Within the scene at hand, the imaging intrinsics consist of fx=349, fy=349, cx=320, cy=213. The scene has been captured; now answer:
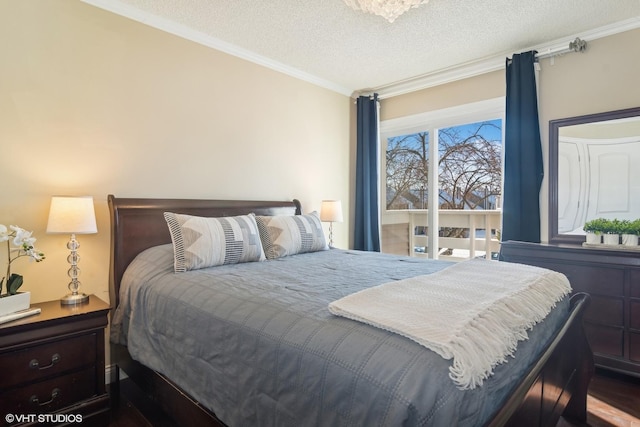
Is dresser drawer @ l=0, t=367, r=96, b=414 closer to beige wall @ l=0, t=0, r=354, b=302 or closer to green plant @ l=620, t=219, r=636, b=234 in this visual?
beige wall @ l=0, t=0, r=354, b=302

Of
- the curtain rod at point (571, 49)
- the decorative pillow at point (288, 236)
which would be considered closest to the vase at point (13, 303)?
the decorative pillow at point (288, 236)

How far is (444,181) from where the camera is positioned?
4020 millimetres

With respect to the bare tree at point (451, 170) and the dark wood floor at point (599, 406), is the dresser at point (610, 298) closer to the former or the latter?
the dark wood floor at point (599, 406)

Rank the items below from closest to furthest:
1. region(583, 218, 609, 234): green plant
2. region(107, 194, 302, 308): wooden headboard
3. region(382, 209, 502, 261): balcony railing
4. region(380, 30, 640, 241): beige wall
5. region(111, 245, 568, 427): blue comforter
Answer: region(111, 245, 568, 427): blue comforter < region(107, 194, 302, 308): wooden headboard < region(583, 218, 609, 234): green plant < region(380, 30, 640, 241): beige wall < region(382, 209, 502, 261): balcony railing

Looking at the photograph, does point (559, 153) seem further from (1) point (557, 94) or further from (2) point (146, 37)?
(2) point (146, 37)

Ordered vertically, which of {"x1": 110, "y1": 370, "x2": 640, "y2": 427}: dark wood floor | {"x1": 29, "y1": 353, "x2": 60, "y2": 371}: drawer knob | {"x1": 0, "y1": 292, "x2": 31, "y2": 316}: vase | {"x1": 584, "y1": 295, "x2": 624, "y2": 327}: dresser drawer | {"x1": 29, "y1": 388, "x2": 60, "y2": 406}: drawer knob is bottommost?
{"x1": 110, "y1": 370, "x2": 640, "y2": 427}: dark wood floor

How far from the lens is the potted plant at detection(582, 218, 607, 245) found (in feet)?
8.46

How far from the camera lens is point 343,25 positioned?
2.74m

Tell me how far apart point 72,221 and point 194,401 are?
1214 millimetres

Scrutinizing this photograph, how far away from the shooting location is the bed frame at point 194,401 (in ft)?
3.88

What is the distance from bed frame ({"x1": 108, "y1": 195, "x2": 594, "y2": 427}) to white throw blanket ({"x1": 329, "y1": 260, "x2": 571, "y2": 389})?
4.8 inches

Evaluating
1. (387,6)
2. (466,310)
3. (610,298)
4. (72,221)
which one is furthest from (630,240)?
(72,221)

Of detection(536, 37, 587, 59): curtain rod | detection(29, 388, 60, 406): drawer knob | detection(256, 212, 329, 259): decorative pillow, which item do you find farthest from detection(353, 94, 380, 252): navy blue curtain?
detection(29, 388, 60, 406): drawer knob

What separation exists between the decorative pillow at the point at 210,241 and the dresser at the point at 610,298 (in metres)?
2.29
